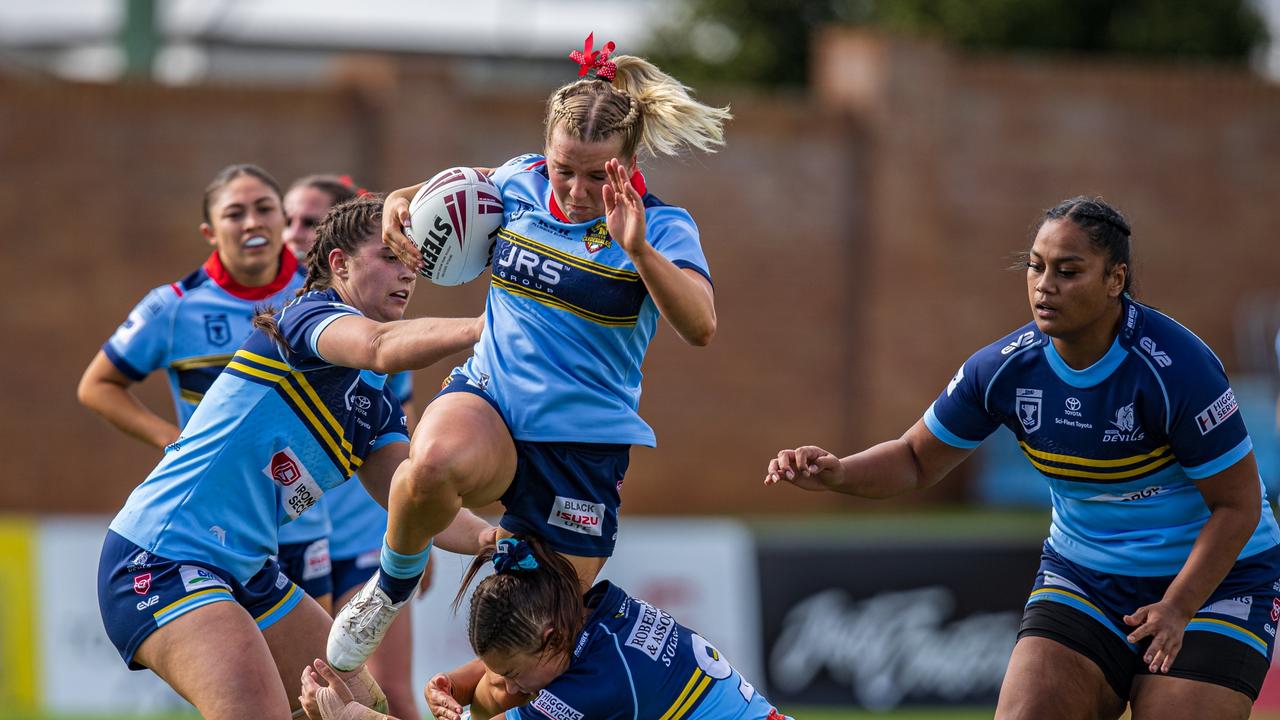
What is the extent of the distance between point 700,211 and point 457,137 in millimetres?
3098

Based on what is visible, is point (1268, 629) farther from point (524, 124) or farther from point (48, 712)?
point (524, 124)

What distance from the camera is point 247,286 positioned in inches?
233

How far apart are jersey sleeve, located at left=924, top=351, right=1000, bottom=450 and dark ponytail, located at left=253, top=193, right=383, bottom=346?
1.78m

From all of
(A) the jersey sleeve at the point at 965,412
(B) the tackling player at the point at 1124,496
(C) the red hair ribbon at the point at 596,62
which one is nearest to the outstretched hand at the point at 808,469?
(B) the tackling player at the point at 1124,496

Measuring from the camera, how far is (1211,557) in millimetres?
4281

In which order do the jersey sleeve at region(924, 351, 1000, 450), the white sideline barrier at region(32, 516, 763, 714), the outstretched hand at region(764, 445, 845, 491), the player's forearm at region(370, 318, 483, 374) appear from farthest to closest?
the white sideline barrier at region(32, 516, 763, 714)
the jersey sleeve at region(924, 351, 1000, 450)
the outstretched hand at region(764, 445, 845, 491)
the player's forearm at region(370, 318, 483, 374)

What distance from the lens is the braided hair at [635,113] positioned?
4371 millimetres

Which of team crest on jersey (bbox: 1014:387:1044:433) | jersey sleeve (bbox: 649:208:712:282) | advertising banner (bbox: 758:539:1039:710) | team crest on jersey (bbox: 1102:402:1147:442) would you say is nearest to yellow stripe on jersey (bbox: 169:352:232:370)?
jersey sleeve (bbox: 649:208:712:282)

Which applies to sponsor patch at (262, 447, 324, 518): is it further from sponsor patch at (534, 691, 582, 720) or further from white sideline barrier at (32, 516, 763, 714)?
white sideline barrier at (32, 516, 763, 714)

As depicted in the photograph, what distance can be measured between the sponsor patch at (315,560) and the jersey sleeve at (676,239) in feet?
6.41

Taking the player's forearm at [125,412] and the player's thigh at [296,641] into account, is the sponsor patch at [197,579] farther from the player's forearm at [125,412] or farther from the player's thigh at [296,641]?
the player's forearm at [125,412]

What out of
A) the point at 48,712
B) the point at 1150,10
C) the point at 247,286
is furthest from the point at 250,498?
the point at 1150,10

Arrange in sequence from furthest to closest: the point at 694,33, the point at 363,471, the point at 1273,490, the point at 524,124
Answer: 1. the point at 694,33
2. the point at 524,124
3. the point at 1273,490
4. the point at 363,471

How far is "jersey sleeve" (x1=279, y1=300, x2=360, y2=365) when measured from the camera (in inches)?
167
